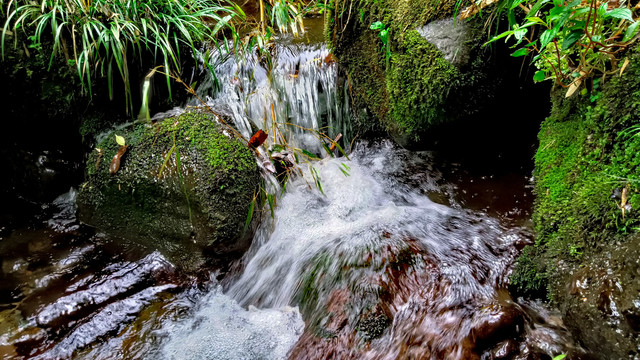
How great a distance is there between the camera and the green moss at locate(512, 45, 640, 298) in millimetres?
1499

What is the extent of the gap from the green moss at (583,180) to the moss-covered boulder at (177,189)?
2.08 metres

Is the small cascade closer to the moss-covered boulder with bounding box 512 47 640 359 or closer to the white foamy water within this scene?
the white foamy water

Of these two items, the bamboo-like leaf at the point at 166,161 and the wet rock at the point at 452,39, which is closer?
the wet rock at the point at 452,39

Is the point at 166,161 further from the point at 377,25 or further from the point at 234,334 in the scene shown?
the point at 377,25

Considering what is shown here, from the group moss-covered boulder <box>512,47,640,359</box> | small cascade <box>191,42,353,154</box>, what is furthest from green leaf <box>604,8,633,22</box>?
small cascade <box>191,42,353,154</box>

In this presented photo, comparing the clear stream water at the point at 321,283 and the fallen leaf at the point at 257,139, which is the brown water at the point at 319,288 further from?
the fallen leaf at the point at 257,139

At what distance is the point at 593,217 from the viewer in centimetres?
159

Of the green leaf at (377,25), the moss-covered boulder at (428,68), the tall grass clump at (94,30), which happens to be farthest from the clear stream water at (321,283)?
the green leaf at (377,25)

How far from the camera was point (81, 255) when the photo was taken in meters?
2.85

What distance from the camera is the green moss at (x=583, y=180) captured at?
1.50m

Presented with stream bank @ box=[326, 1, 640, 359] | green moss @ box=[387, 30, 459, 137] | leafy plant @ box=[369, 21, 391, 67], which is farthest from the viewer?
leafy plant @ box=[369, 21, 391, 67]

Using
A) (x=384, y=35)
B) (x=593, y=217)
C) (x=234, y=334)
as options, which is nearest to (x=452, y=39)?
(x=384, y=35)

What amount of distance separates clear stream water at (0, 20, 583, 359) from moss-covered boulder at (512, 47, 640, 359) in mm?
198

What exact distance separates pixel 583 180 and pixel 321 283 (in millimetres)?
1587
